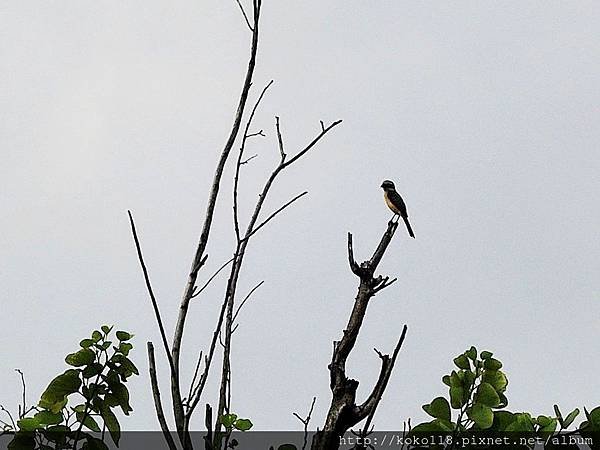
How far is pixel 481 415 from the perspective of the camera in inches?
88.1

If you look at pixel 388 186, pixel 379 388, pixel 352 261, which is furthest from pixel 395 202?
pixel 379 388

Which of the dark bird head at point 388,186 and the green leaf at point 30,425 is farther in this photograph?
the dark bird head at point 388,186

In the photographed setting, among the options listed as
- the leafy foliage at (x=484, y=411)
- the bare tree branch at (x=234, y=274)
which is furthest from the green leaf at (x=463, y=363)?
the bare tree branch at (x=234, y=274)

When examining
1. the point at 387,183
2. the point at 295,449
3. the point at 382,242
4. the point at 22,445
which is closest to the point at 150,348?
the point at 295,449

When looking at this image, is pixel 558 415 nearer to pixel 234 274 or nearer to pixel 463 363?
pixel 463 363

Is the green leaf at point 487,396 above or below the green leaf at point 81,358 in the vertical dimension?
above

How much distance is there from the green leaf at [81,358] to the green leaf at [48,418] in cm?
15

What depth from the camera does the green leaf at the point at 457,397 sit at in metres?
2.30

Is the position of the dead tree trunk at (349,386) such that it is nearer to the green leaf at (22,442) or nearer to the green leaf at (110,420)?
the green leaf at (110,420)

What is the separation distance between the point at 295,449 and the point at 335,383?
347mm

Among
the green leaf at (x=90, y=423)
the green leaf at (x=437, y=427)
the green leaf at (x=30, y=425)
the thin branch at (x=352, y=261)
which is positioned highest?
the thin branch at (x=352, y=261)

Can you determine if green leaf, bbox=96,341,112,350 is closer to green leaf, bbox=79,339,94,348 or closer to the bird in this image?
green leaf, bbox=79,339,94,348

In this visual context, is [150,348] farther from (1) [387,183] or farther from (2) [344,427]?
(1) [387,183]

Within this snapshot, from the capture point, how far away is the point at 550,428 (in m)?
2.27
